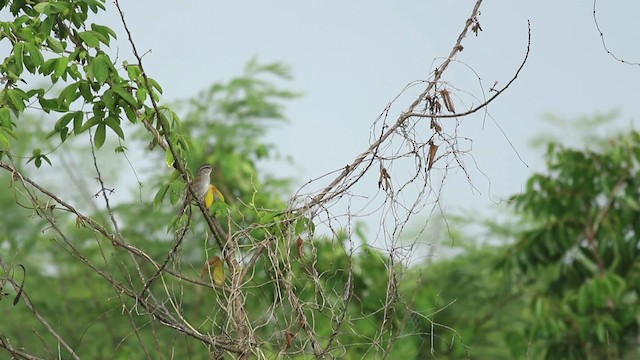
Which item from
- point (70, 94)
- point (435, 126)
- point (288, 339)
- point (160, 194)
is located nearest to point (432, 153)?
point (435, 126)

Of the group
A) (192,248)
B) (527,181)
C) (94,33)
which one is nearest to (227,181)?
(192,248)

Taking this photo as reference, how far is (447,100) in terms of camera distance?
2.35 metres

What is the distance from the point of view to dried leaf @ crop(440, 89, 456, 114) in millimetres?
2322

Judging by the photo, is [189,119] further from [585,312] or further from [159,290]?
[585,312]

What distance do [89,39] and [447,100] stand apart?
35.0 inches

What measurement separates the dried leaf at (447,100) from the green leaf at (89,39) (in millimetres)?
845

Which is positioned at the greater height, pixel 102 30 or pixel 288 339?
pixel 102 30

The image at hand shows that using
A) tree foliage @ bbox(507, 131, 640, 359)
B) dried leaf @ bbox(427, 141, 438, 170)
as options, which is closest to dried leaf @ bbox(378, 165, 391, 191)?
dried leaf @ bbox(427, 141, 438, 170)

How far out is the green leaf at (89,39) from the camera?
253 cm

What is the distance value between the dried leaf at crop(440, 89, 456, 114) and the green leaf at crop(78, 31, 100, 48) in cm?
84

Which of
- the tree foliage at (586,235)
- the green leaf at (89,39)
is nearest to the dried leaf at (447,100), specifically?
the green leaf at (89,39)

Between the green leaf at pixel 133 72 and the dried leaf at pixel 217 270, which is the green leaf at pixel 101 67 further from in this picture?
the dried leaf at pixel 217 270

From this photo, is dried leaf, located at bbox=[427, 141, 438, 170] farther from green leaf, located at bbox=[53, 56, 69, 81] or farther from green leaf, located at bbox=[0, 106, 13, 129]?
green leaf, located at bbox=[0, 106, 13, 129]

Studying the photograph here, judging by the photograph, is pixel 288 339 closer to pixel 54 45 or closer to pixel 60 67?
pixel 60 67
